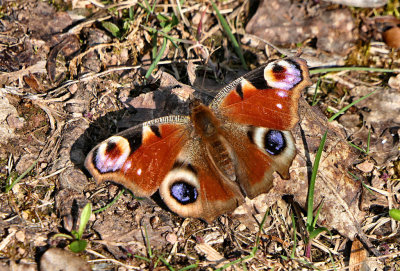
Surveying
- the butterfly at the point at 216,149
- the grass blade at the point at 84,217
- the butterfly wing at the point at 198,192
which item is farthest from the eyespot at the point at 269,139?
the grass blade at the point at 84,217

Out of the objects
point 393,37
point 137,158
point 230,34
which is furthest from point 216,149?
point 393,37

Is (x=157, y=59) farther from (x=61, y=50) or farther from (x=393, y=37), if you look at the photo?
(x=393, y=37)

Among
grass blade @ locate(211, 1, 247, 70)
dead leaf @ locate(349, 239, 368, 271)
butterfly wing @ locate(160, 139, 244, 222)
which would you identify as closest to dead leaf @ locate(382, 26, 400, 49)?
grass blade @ locate(211, 1, 247, 70)

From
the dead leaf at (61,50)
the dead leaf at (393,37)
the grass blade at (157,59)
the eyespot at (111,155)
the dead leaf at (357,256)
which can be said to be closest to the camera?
the eyespot at (111,155)

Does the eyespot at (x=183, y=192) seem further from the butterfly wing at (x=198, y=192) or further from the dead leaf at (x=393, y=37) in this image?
the dead leaf at (x=393, y=37)

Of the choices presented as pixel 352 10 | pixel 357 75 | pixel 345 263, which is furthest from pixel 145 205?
pixel 352 10

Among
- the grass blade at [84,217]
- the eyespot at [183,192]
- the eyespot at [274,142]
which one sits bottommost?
the grass blade at [84,217]

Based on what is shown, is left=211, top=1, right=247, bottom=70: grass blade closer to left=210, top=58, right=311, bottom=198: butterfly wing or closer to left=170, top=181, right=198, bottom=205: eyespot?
left=210, top=58, right=311, bottom=198: butterfly wing

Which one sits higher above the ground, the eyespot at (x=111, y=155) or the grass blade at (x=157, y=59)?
the grass blade at (x=157, y=59)

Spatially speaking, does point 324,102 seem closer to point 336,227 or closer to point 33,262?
point 336,227
